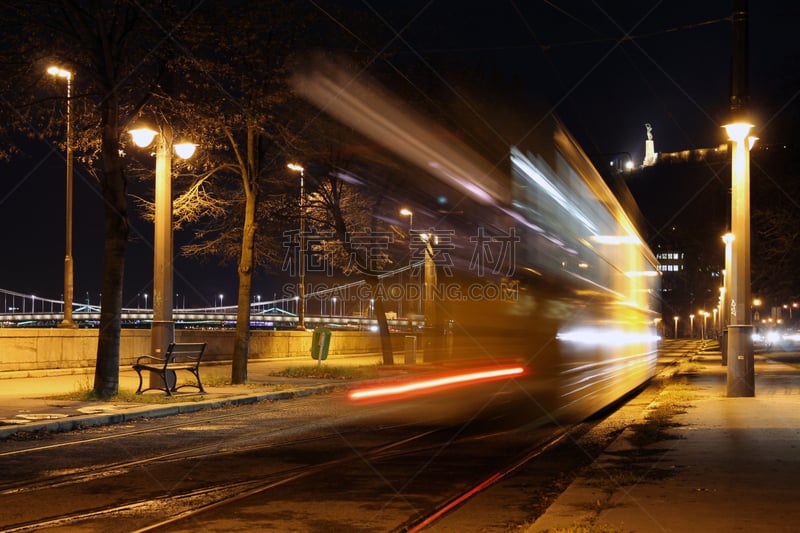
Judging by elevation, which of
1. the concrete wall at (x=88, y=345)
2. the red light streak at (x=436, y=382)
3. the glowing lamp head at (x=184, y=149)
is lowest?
the red light streak at (x=436, y=382)

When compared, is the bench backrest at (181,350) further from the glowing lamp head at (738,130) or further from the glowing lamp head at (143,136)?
the glowing lamp head at (738,130)

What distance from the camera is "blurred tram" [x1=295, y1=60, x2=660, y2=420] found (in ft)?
70.0

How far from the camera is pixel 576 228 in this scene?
2230cm

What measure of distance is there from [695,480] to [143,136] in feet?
47.5

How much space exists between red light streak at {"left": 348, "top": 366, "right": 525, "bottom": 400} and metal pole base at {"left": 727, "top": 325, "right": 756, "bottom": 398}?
21.7 ft

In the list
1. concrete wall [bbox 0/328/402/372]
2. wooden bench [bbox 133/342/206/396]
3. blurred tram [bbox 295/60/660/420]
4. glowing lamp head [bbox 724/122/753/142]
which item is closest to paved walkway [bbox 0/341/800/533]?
wooden bench [bbox 133/342/206/396]

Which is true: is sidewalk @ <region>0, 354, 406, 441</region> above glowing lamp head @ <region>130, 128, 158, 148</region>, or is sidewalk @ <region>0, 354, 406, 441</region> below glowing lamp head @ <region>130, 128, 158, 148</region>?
below

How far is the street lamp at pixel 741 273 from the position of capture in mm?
20000

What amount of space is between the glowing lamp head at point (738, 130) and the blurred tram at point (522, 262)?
3.52 metres

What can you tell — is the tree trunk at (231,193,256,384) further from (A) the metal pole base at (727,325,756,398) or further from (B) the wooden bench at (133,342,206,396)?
(A) the metal pole base at (727,325,756,398)

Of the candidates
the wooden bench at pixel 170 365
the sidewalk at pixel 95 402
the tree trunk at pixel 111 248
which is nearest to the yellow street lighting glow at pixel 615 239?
the sidewalk at pixel 95 402

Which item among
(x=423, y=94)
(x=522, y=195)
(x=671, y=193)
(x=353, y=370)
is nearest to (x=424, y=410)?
(x=522, y=195)

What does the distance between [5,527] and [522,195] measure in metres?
14.6

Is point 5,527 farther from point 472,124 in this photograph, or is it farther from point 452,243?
point 472,124
